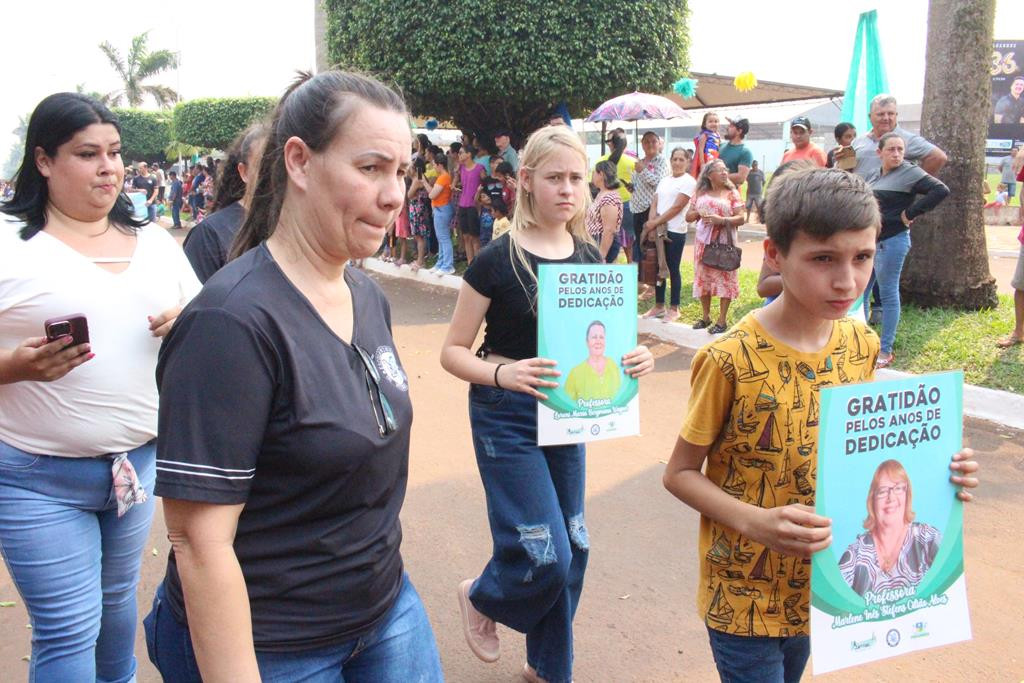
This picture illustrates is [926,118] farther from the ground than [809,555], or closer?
farther from the ground

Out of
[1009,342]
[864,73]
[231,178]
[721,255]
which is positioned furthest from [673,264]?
[231,178]

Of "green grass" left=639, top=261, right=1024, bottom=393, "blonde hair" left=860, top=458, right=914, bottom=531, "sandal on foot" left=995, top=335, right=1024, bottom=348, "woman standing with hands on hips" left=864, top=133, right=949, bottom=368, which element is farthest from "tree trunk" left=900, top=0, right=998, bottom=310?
Result: "blonde hair" left=860, top=458, right=914, bottom=531

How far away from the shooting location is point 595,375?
3.10 m

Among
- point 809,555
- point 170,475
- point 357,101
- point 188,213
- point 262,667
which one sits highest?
point 357,101

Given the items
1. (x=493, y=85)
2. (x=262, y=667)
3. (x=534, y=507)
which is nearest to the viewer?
(x=262, y=667)

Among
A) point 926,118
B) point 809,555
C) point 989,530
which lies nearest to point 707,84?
point 926,118

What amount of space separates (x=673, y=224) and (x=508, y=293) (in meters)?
7.13

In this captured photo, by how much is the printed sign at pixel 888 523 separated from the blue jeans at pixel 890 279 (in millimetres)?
6060

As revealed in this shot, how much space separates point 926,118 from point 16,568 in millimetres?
9078

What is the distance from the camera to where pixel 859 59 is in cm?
1198

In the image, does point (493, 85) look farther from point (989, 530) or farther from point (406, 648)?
point (406, 648)

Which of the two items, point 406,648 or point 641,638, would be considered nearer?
point 406,648

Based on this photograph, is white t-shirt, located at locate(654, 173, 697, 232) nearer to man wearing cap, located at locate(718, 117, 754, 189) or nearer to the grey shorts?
man wearing cap, located at locate(718, 117, 754, 189)

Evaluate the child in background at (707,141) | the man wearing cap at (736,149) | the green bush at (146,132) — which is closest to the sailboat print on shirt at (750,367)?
the man wearing cap at (736,149)
